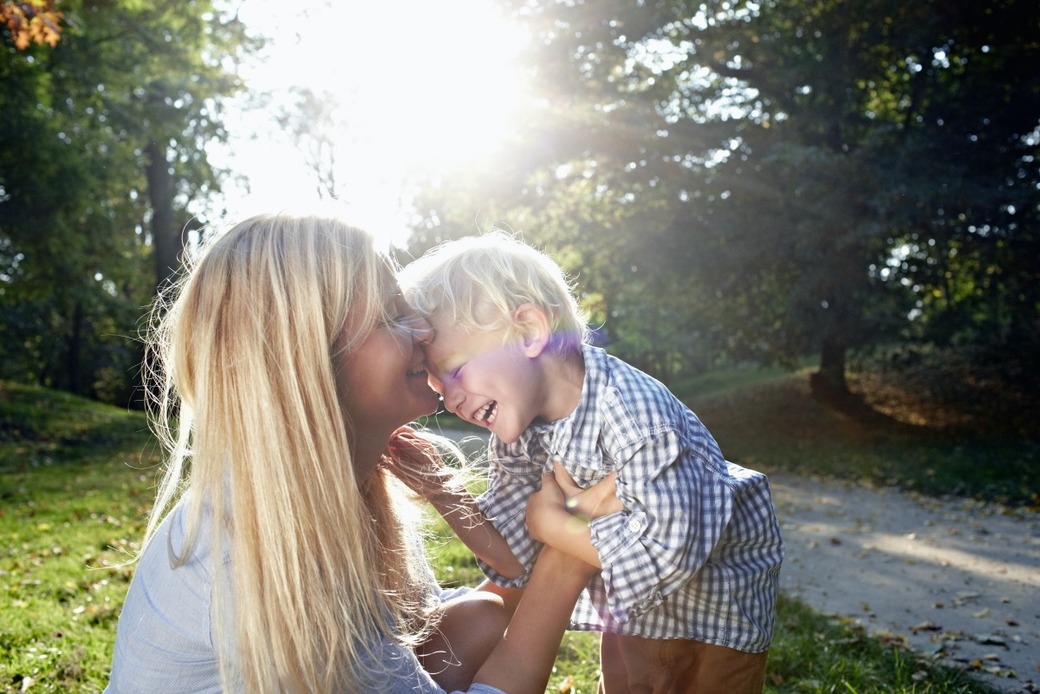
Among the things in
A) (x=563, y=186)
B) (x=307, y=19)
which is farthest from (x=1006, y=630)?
(x=307, y=19)

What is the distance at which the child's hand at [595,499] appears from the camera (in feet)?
7.41

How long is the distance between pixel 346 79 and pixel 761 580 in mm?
25413

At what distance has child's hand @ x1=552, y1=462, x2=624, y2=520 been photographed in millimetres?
2260

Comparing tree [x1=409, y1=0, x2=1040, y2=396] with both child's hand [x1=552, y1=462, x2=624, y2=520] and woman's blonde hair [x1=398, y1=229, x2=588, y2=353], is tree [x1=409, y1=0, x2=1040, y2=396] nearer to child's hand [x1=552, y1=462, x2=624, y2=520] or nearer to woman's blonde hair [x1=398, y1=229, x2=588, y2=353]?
woman's blonde hair [x1=398, y1=229, x2=588, y2=353]

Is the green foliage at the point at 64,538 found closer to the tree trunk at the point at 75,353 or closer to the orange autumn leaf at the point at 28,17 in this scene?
the orange autumn leaf at the point at 28,17

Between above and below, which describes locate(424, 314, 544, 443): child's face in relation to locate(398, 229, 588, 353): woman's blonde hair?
below

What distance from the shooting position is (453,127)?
13.3 meters

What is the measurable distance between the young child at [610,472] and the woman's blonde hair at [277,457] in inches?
23.6

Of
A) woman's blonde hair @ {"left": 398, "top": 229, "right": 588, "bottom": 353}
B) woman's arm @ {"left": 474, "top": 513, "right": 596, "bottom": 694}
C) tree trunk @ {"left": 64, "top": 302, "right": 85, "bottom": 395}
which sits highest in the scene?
woman's blonde hair @ {"left": 398, "top": 229, "right": 588, "bottom": 353}

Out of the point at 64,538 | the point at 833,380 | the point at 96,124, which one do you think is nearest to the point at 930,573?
the point at 64,538

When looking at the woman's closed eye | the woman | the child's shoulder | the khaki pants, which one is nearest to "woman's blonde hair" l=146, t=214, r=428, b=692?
the woman

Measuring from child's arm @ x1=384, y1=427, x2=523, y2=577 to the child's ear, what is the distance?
0.51 m

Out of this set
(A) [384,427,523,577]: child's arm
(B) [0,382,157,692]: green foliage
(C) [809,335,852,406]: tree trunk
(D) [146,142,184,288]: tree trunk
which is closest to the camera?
(A) [384,427,523,577]: child's arm

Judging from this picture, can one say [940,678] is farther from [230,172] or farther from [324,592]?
[230,172]
